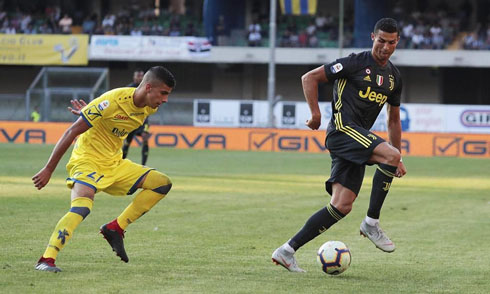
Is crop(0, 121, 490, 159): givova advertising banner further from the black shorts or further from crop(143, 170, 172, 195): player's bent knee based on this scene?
the black shorts

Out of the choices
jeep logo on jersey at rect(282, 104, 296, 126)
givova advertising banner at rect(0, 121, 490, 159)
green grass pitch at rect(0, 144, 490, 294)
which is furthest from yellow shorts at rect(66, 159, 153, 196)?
jeep logo on jersey at rect(282, 104, 296, 126)

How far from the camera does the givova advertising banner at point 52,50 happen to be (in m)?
47.7

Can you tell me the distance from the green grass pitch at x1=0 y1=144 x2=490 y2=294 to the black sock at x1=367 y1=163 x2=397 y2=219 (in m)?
0.58

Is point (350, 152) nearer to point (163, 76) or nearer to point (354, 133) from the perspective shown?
point (354, 133)

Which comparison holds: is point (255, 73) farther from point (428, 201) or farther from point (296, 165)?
point (428, 201)

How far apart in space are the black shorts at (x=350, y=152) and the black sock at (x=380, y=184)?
171 mm

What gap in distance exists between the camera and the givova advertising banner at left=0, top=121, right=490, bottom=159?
33.5 meters

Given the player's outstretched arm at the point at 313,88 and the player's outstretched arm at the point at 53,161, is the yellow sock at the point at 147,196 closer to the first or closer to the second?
the player's outstretched arm at the point at 53,161

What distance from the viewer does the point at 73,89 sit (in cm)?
4012

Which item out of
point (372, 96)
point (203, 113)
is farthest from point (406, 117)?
point (372, 96)

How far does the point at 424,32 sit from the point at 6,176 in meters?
33.2

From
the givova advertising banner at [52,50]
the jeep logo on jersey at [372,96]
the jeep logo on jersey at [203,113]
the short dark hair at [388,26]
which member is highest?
the short dark hair at [388,26]

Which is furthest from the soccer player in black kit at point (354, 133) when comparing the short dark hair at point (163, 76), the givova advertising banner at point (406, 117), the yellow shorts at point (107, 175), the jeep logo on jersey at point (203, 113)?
the jeep logo on jersey at point (203, 113)

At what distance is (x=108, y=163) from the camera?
27.5 ft
